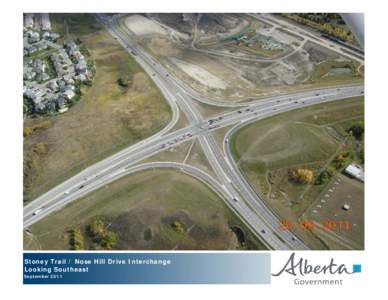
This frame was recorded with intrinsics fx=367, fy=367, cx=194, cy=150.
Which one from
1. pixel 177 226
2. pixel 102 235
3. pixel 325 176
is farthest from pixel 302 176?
pixel 102 235

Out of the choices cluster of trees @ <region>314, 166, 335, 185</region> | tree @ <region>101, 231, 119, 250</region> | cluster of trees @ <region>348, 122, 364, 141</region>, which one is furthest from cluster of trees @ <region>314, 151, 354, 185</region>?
tree @ <region>101, 231, 119, 250</region>

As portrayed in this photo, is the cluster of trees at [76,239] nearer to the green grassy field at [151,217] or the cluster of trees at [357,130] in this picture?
the green grassy field at [151,217]

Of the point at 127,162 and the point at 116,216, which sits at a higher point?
the point at 127,162

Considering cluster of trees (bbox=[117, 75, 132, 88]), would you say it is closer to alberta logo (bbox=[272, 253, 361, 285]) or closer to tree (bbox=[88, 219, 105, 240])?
tree (bbox=[88, 219, 105, 240])

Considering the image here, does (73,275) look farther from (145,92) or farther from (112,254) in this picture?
(145,92)

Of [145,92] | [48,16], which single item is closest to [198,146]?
[145,92]

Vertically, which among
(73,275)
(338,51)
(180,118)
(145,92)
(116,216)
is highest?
(338,51)

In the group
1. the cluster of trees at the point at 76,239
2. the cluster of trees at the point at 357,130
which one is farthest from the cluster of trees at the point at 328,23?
the cluster of trees at the point at 76,239
